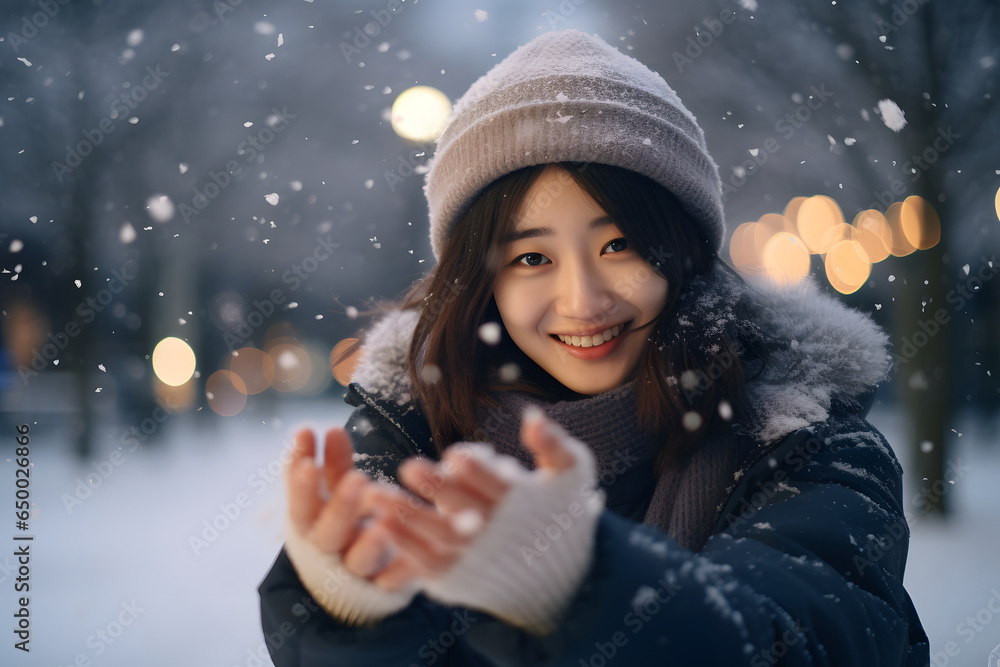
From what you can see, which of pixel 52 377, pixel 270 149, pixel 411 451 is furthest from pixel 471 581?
pixel 52 377

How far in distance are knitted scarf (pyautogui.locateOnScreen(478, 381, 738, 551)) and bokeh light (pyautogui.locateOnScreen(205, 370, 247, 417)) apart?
1566cm

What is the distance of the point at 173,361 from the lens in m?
11.5

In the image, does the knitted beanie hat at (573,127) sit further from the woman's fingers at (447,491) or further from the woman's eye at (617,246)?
the woman's fingers at (447,491)

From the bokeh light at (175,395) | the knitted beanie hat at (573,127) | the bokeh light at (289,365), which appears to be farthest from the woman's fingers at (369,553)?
the bokeh light at (289,365)

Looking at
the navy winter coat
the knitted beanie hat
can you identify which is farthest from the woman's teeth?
the knitted beanie hat

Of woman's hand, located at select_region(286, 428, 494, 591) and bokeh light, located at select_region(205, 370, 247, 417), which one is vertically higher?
woman's hand, located at select_region(286, 428, 494, 591)

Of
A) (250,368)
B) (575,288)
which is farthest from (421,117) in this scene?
(250,368)

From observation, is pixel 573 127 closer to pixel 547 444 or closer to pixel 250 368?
pixel 547 444

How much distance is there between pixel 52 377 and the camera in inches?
541

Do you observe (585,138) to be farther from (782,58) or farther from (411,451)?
(782,58)

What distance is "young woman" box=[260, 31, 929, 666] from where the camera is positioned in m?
0.79

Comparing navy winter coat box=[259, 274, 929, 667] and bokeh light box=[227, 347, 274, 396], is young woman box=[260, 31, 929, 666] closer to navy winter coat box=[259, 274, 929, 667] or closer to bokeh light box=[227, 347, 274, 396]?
navy winter coat box=[259, 274, 929, 667]

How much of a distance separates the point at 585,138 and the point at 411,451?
102cm

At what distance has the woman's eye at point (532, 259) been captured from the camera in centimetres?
172
